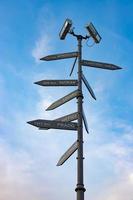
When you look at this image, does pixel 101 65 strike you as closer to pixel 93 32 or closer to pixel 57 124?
pixel 93 32

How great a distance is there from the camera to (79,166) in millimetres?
9422

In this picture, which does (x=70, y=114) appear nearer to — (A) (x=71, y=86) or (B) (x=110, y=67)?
(A) (x=71, y=86)

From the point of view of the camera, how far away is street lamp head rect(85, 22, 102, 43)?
1130cm

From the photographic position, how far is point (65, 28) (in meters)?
11.4

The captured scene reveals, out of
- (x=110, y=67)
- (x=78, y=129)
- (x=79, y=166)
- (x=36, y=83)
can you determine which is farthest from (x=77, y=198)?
(x=110, y=67)

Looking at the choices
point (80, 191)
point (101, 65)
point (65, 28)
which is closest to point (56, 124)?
point (80, 191)

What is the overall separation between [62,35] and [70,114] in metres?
2.51

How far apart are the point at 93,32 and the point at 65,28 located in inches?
31.9

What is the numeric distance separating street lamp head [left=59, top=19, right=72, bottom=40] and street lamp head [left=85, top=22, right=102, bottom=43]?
0.51 m

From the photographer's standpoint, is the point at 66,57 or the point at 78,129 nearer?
the point at 78,129

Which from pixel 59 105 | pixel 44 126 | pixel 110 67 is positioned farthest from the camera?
pixel 110 67

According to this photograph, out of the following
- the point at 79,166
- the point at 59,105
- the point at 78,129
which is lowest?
the point at 79,166

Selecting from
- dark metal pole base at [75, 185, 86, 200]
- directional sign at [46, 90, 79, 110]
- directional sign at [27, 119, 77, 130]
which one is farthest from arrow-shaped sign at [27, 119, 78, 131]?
dark metal pole base at [75, 185, 86, 200]

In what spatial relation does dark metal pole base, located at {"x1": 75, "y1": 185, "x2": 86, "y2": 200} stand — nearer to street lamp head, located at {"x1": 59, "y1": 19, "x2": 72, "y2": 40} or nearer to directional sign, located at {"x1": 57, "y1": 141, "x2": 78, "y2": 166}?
directional sign, located at {"x1": 57, "y1": 141, "x2": 78, "y2": 166}
